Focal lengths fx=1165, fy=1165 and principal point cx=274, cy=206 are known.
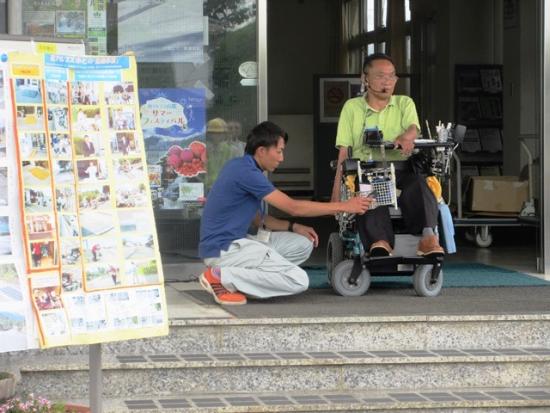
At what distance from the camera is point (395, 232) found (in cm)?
633

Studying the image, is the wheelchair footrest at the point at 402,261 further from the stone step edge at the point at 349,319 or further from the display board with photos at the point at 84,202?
the display board with photos at the point at 84,202

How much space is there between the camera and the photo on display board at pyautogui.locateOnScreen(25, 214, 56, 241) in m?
3.78

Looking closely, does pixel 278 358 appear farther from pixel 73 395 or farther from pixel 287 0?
pixel 287 0

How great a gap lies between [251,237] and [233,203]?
0.77ft

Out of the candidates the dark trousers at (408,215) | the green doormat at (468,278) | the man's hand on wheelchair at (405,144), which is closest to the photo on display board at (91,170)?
the dark trousers at (408,215)

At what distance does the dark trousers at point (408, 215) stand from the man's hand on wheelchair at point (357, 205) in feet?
0.36

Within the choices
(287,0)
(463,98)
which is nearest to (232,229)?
(463,98)

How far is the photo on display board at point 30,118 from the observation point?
3826 mm

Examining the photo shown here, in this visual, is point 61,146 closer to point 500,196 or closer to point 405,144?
point 405,144

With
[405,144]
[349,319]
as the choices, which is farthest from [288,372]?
[405,144]

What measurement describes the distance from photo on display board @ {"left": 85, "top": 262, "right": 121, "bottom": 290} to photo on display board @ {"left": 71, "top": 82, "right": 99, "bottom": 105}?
556mm

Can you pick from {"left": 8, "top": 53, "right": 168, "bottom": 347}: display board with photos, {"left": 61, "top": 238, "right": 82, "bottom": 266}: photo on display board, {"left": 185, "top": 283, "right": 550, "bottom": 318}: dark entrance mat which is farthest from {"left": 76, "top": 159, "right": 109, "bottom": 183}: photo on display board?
{"left": 185, "top": 283, "right": 550, "bottom": 318}: dark entrance mat

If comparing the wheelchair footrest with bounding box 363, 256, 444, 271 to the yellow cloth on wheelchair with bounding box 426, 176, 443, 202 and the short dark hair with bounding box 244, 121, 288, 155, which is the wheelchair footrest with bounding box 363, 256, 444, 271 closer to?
the yellow cloth on wheelchair with bounding box 426, 176, 443, 202

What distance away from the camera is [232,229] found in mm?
6051
